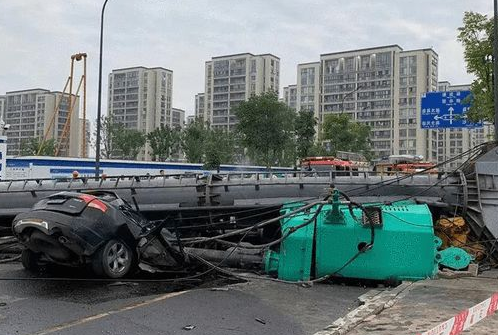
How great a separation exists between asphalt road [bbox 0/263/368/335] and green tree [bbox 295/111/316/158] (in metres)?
34.6

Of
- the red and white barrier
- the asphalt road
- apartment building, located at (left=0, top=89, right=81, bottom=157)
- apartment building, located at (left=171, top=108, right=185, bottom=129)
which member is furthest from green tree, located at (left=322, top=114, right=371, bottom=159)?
apartment building, located at (left=171, top=108, right=185, bottom=129)

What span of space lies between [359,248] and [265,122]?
31096mm

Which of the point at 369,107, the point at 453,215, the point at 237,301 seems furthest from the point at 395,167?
the point at 369,107

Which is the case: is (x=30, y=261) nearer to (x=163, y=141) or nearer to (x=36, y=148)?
(x=163, y=141)

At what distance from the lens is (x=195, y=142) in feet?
185

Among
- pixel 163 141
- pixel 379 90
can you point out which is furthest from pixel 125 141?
pixel 379 90

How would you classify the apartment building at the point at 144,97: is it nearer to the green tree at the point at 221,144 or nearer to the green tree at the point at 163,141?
the green tree at the point at 163,141

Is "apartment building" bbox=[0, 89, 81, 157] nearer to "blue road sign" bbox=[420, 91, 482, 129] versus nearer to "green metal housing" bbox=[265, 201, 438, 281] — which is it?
"blue road sign" bbox=[420, 91, 482, 129]

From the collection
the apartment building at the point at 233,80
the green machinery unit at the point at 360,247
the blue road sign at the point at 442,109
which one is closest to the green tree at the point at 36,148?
the blue road sign at the point at 442,109

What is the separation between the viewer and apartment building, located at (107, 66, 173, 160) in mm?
110125

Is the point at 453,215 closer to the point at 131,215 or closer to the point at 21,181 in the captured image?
the point at 131,215

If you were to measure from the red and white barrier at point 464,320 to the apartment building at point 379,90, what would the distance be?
99568mm

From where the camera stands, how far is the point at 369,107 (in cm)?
11762

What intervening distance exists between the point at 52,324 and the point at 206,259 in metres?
3.48
